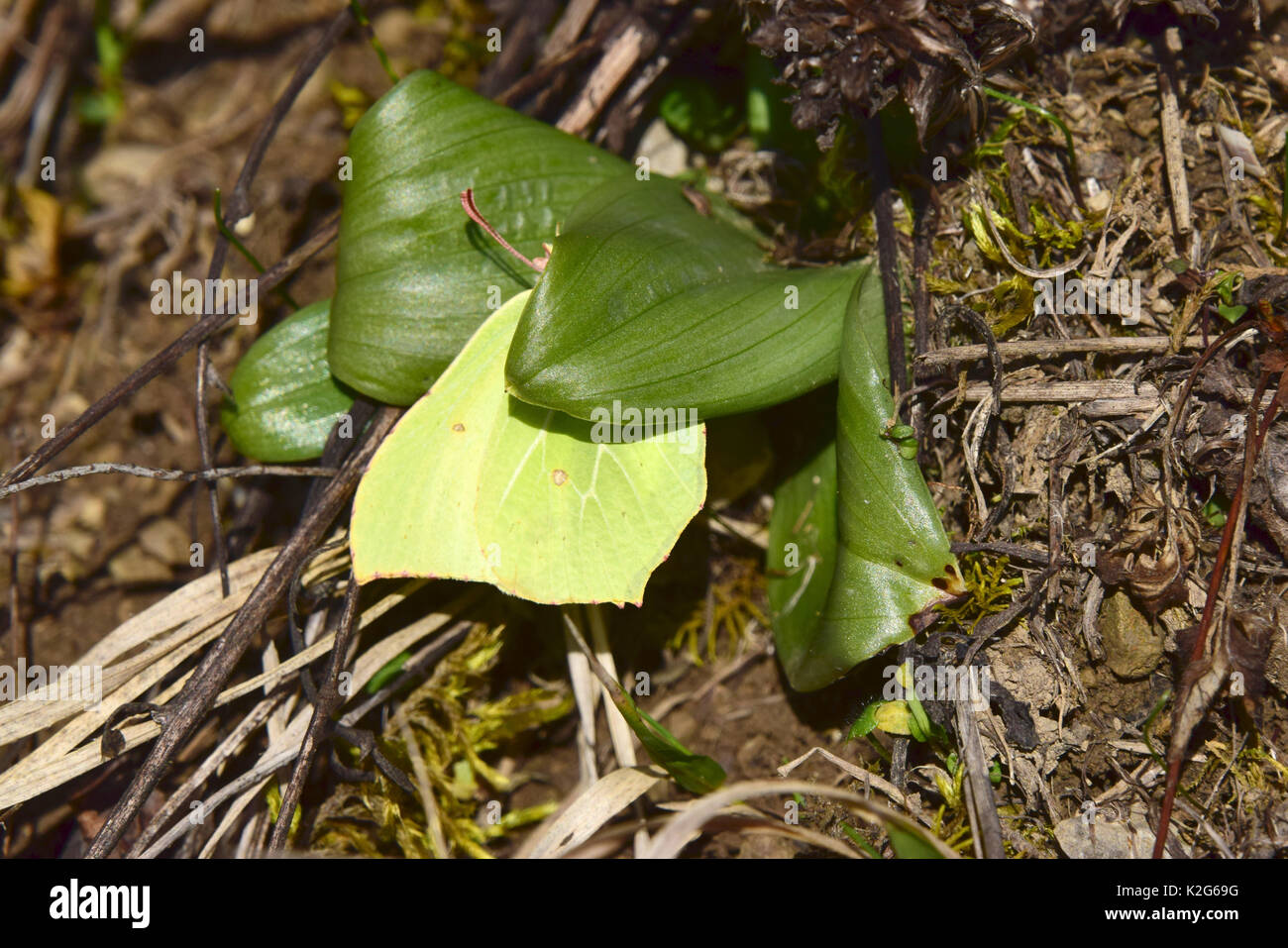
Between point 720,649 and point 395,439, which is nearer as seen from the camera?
point 395,439

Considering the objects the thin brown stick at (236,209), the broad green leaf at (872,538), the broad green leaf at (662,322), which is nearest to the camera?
the broad green leaf at (662,322)

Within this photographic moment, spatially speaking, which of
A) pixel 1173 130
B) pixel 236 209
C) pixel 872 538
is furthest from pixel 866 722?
pixel 236 209

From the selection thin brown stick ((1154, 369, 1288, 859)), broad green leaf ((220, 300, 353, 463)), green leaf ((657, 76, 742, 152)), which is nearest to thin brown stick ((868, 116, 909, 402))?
green leaf ((657, 76, 742, 152))

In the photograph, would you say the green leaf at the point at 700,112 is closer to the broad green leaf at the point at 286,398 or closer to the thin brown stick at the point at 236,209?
the thin brown stick at the point at 236,209

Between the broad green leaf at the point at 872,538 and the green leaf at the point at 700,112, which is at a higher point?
the green leaf at the point at 700,112

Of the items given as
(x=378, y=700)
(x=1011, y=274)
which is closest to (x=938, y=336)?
(x=1011, y=274)

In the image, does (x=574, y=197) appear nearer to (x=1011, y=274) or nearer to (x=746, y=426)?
(x=746, y=426)

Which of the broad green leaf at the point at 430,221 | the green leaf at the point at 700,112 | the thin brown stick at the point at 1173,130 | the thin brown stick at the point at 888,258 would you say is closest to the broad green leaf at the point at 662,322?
the thin brown stick at the point at 888,258
